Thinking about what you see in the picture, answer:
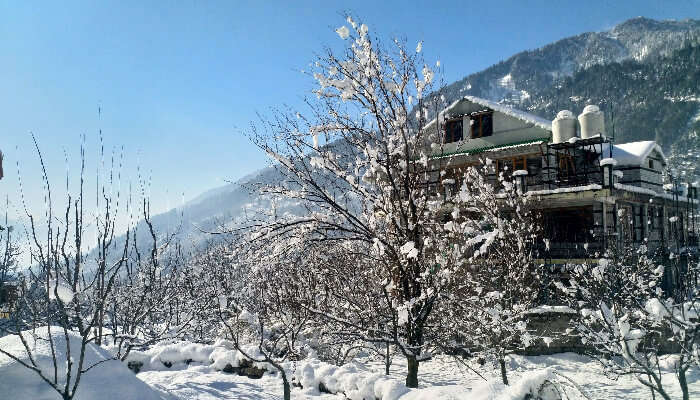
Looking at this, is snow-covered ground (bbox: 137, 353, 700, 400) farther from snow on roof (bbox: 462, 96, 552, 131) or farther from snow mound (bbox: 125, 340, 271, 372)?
snow on roof (bbox: 462, 96, 552, 131)

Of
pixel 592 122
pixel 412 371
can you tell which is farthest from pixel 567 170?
pixel 412 371

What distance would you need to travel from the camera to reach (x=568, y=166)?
2361 centimetres

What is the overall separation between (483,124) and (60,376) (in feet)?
75.1

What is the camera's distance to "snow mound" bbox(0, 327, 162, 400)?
20.4 feet

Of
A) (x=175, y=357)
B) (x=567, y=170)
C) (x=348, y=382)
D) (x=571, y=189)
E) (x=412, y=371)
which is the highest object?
(x=567, y=170)

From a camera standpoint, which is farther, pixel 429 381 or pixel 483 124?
pixel 483 124

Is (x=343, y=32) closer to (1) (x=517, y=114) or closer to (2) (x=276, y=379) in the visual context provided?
(2) (x=276, y=379)

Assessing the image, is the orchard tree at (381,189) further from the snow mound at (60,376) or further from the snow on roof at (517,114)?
the snow on roof at (517,114)

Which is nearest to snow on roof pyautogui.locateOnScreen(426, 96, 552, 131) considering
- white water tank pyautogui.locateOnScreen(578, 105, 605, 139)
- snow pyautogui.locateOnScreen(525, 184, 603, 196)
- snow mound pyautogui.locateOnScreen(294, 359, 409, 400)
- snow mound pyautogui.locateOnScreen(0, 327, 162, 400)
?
white water tank pyautogui.locateOnScreen(578, 105, 605, 139)

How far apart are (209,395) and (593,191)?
17.1 m

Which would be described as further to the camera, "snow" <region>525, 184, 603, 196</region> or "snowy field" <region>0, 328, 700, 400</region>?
"snow" <region>525, 184, 603, 196</region>

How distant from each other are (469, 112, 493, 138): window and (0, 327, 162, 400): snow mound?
21594 millimetres

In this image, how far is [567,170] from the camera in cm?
2091

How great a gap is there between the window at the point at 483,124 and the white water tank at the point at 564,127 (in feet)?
11.6
